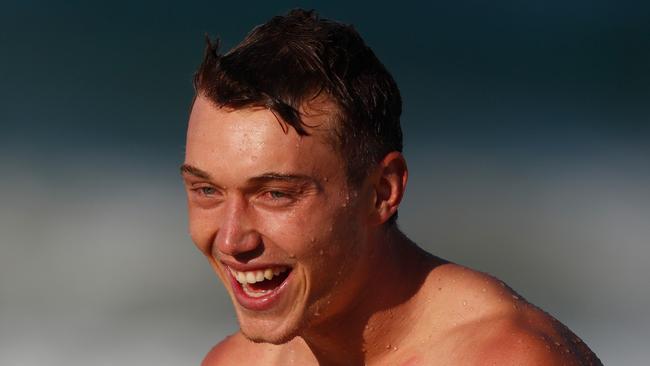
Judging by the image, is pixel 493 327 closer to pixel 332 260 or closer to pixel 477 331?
pixel 477 331

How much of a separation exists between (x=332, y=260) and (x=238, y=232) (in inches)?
8.8

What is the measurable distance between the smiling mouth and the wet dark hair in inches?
10.0

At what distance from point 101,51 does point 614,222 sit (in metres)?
4.66

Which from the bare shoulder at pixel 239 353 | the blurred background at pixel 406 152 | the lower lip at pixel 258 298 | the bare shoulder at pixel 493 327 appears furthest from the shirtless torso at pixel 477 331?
the blurred background at pixel 406 152

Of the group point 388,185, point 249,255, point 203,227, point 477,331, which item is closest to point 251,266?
point 249,255

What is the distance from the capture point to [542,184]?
8.16 meters

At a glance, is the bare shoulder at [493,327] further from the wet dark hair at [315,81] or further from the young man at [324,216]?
the wet dark hair at [315,81]

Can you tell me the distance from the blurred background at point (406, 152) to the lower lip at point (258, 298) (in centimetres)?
401

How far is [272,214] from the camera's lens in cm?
249

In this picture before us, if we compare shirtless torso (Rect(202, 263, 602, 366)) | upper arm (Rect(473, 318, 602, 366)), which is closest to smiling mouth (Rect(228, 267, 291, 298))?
shirtless torso (Rect(202, 263, 602, 366))

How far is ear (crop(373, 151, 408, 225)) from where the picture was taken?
2.66m

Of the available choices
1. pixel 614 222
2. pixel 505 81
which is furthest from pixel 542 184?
pixel 505 81

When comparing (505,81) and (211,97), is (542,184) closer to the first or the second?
(505,81)

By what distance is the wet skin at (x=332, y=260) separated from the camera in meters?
2.49
